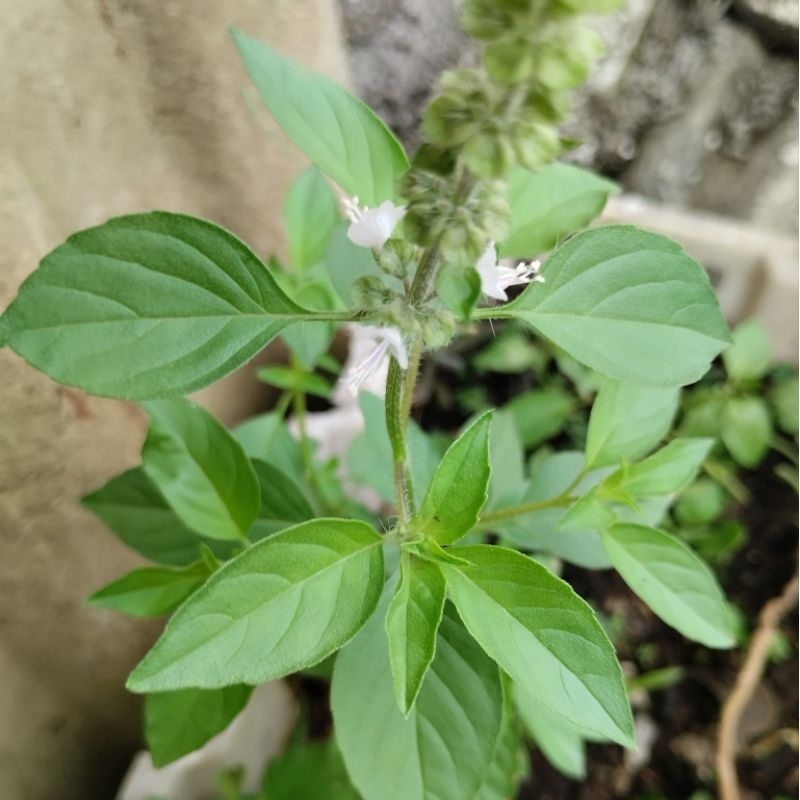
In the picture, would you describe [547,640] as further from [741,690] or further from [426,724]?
[741,690]

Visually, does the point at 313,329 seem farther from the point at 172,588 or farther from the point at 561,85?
the point at 561,85

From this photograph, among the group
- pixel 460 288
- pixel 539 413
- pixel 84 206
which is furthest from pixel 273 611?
pixel 539 413

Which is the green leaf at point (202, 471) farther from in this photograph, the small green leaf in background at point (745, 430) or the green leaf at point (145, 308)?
the small green leaf in background at point (745, 430)

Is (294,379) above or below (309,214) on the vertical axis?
below

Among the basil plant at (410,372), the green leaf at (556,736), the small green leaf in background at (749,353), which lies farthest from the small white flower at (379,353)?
the small green leaf in background at (749,353)

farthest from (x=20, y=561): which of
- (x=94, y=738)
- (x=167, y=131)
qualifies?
(x=167, y=131)

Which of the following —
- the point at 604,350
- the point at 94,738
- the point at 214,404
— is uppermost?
the point at 604,350

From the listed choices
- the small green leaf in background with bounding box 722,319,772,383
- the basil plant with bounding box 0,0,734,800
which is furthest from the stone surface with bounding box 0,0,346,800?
the small green leaf in background with bounding box 722,319,772,383
